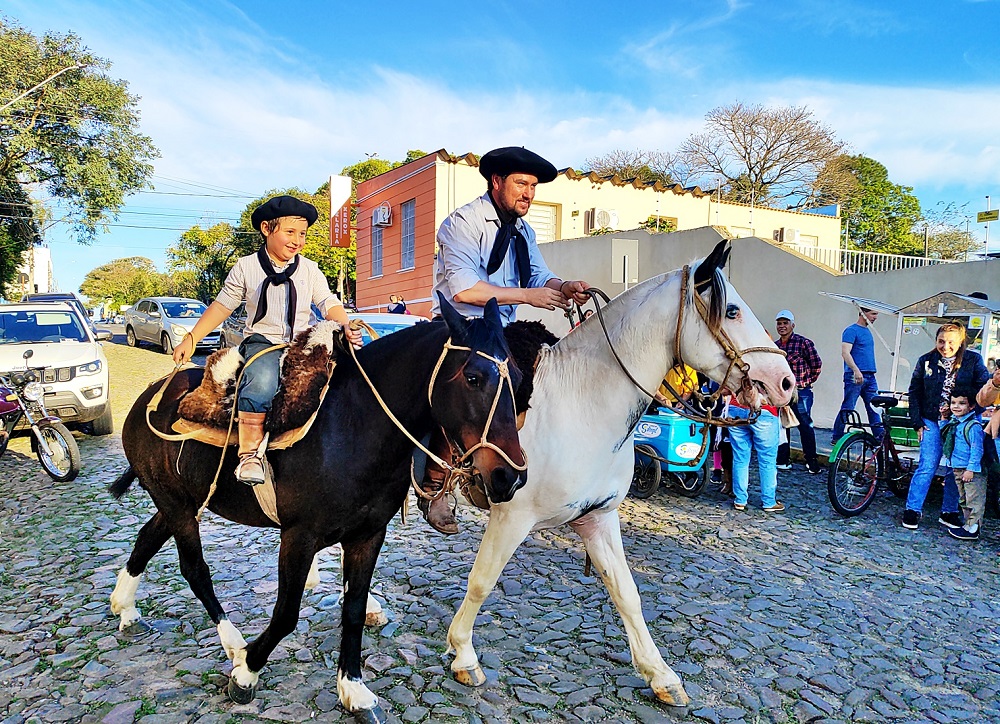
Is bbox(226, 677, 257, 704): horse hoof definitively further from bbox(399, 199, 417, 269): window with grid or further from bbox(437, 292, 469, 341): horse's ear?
bbox(399, 199, 417, 269): window with grid

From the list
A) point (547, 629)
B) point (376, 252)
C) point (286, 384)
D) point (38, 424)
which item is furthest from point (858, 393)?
point (376, 252)

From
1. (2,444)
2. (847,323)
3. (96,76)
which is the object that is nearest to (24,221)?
(96,76)

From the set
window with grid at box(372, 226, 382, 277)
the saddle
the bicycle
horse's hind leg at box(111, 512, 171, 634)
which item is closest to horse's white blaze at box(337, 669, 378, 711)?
the saddle

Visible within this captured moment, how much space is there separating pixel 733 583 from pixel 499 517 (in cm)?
278

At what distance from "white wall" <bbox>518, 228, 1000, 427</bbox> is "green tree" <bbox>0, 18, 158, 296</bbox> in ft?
64.9

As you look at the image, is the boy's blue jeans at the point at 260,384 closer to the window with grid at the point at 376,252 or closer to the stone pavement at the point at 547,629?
the stone pavement at the point at 547,629

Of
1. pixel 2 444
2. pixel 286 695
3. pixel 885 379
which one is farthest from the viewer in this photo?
pixel 885 379

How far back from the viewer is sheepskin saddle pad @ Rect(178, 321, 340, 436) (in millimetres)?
3121

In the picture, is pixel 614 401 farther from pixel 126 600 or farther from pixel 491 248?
pixel 126 600

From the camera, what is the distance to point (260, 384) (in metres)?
3.16

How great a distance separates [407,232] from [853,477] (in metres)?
16.7

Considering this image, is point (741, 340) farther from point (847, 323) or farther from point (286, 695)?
point (847, 323)

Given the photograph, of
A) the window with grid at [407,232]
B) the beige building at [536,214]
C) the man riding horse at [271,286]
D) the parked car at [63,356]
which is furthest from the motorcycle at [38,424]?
the window with grid at [407,232]

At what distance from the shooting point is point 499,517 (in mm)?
3449
